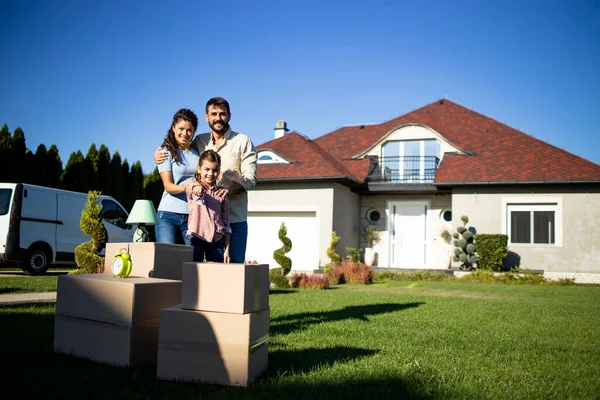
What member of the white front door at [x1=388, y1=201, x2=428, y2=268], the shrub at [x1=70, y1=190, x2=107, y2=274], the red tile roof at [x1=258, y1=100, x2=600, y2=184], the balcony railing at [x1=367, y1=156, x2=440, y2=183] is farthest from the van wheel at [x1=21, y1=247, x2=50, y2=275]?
the white front door at [x1=388, y1=201, x2=428, y2=268]

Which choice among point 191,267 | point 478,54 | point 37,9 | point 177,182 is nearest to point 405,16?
point 478,54

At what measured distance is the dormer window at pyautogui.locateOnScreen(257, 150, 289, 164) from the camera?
63.1 feet

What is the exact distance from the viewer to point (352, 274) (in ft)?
45.0


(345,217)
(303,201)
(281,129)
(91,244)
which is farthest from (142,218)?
(281,129)

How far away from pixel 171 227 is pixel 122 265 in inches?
32.5

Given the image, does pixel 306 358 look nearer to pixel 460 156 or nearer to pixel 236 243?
pixel 236 243

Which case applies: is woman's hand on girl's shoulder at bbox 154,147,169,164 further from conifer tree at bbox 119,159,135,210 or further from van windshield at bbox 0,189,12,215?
conifer tree at bbox 119,159,135,210

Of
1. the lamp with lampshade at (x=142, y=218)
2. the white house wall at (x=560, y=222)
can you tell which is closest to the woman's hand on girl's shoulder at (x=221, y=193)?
the lamp with lampshade at (x=142, y=218)

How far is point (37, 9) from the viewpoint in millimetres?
12992

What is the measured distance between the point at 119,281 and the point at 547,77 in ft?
59.0

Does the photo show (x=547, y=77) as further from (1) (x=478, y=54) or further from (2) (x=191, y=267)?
(2) (x=191, y=267)

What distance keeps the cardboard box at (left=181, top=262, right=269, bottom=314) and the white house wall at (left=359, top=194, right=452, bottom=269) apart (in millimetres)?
16476

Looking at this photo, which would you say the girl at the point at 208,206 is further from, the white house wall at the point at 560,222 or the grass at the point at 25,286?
the white house wall at the point at 560,222

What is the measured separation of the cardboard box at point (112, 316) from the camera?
3.17m
